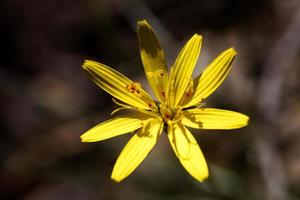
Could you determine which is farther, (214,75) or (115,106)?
(115,106)

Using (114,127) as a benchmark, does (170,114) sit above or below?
below

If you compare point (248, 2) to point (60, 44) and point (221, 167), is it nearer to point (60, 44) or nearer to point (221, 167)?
point (221, 167)

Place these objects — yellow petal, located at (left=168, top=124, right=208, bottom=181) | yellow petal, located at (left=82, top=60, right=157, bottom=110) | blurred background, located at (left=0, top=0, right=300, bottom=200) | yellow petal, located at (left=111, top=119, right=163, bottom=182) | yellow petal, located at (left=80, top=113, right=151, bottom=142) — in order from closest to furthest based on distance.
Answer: yellow petal, located at (left=168, top=124, right=208, bottom=181), yellow petal, located at (left=111, top=119, right=163, bottom=182), yellow petal, located at (left=80, top=113, right=151, bottom=142), yellow petal, located at (left=82, top=60, right=157, bottom=110), blurred background, located at (left=0, top=0, right=300, bottom=200)

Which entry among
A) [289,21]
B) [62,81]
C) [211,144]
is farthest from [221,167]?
[62,81]

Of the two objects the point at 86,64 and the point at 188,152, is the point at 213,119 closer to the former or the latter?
the point at 188,152

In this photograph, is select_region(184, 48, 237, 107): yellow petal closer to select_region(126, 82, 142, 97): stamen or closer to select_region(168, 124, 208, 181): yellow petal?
select_region(168, 124, 208, 181): yellow petal

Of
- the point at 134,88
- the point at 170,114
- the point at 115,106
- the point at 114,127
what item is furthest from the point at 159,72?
the point at 115,106

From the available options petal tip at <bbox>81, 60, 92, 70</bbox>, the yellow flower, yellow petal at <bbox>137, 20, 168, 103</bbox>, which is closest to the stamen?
the yellow flower
